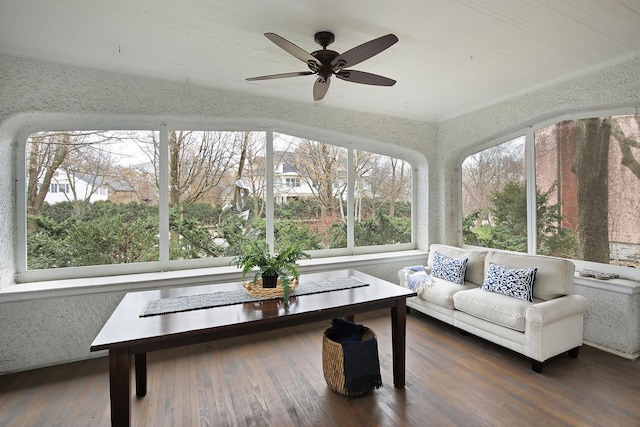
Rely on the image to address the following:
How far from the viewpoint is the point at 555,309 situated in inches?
102

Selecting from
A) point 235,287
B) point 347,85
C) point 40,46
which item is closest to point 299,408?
point 235,287

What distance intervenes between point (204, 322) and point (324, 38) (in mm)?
2088

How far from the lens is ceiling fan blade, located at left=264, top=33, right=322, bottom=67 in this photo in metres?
1.86

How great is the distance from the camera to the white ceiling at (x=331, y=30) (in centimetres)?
205

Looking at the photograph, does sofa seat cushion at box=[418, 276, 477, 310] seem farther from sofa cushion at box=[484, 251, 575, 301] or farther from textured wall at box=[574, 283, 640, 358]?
textured wall at box=[574, 283, 640, 358]

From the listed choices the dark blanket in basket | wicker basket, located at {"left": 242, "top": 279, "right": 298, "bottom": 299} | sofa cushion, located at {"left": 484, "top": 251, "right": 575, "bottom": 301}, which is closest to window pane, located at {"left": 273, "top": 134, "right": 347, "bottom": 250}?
wicker basket, located at {"left": 242, "top": 279, "right": 298, "bottom": 299}

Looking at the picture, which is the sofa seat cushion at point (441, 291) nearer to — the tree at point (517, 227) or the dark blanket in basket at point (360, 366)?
the tree at point (517, 227)

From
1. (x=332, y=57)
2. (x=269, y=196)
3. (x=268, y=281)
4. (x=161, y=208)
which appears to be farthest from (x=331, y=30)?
(x=161, y=208)

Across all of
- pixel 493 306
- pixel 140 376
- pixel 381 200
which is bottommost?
pixel 140 376

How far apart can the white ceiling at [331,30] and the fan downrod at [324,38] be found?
0.04m

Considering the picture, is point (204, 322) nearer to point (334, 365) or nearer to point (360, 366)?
point (334, 365)

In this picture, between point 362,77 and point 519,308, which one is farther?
point 519,308

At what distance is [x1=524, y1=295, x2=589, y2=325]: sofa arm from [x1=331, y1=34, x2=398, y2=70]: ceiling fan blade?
230 centimetres

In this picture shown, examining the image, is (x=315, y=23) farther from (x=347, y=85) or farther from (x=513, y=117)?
(x=513, y=117)
